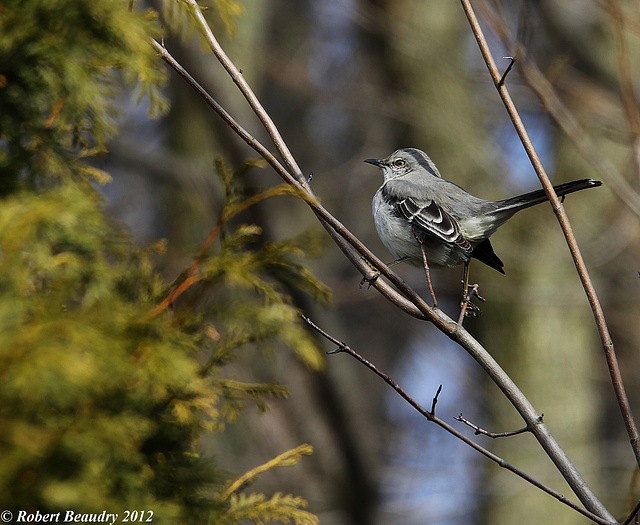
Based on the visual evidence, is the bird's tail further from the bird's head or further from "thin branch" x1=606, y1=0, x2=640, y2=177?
the bird's head

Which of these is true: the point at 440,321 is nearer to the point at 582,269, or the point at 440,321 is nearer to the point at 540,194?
the point at 582,269

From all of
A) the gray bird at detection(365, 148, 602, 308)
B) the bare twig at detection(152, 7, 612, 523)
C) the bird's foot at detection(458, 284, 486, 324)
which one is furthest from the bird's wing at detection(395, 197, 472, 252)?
the bare twig at detection(152, 7, 612, 523)

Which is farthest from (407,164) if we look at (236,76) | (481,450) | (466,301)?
(481,450)

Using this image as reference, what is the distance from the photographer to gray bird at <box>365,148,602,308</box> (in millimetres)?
3453

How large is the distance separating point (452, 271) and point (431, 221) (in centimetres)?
357

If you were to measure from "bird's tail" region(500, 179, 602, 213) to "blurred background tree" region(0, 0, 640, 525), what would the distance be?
2425 mm

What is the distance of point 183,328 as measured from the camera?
98.7 inches

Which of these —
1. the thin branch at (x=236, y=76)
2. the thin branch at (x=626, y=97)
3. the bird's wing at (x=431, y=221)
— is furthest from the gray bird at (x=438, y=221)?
the thin branch at (x=236, y=76)

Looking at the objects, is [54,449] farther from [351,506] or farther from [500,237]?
[500,237]

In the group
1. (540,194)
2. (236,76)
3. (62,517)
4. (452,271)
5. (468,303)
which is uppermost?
(236,76)

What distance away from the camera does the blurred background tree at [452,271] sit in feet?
19.8

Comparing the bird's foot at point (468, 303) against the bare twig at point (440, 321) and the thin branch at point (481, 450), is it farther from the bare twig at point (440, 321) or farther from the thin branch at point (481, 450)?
the thin branch at point (481, 450)

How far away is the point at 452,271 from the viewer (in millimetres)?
6957

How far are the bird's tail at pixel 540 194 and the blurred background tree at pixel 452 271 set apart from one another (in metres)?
2.42
